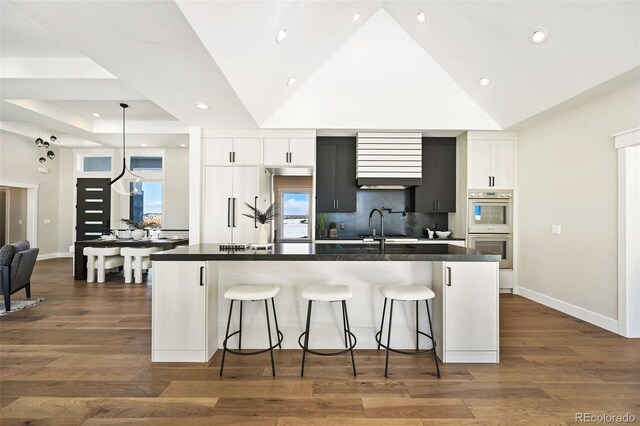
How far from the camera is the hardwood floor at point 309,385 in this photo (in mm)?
1917

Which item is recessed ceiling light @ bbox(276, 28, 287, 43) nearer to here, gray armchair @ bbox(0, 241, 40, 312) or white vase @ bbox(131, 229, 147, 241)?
gray armchair @ bbox(0, 241, 40, 312)

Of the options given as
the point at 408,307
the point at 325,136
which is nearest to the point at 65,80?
the point at 325,136

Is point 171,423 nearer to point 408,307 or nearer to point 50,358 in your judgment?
point 50,358

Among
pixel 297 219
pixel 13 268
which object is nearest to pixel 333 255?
pixel 297 219

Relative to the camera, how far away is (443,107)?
4570 mm

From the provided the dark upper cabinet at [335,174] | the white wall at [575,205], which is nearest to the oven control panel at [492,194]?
the white wall at [575,205]

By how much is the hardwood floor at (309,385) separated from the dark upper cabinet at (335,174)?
2883mm

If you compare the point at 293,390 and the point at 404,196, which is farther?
the point at 404,196

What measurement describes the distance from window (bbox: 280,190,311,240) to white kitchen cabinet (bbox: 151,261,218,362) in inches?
97.5

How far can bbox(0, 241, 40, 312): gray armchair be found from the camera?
3.84 metres

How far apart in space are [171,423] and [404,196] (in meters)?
4.81

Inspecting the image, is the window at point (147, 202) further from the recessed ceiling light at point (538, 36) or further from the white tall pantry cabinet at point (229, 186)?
the recessed ceiling light at point (538, 36)

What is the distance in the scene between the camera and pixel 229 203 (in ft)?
15.6

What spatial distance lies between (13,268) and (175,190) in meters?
4.33
